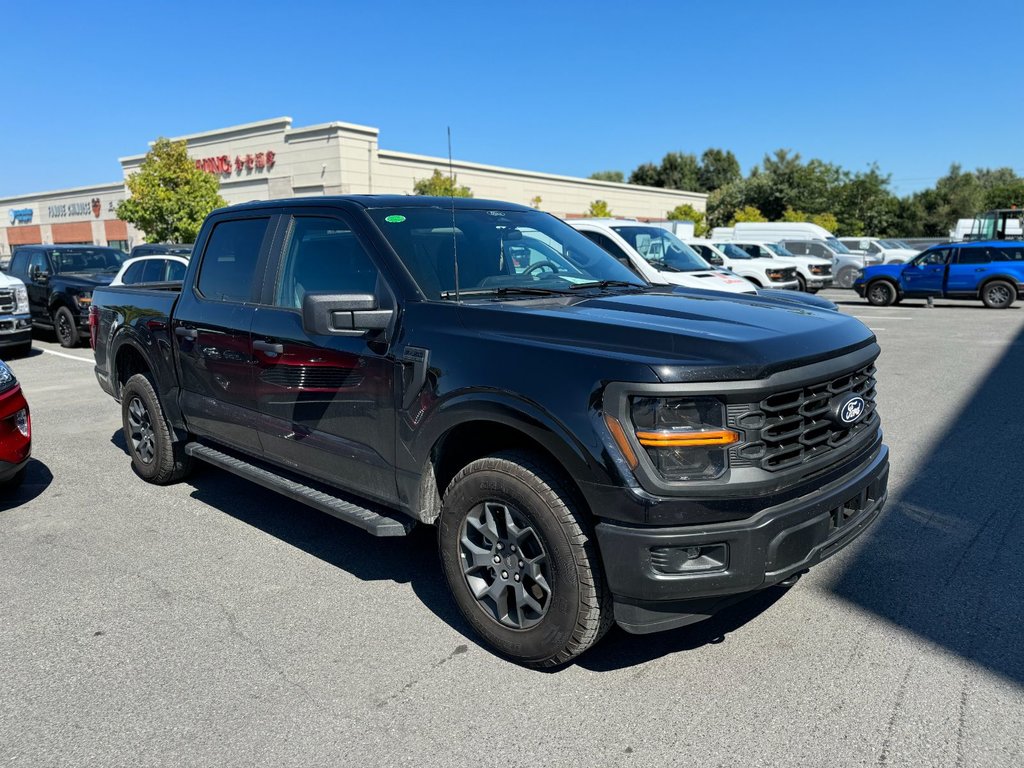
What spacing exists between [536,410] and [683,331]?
623mm

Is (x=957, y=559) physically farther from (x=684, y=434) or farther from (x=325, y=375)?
(x=325, y=375)

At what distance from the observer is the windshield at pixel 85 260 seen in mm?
14852

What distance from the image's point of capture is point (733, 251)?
2355 cm

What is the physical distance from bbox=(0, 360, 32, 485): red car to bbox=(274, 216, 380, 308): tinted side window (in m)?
2.26

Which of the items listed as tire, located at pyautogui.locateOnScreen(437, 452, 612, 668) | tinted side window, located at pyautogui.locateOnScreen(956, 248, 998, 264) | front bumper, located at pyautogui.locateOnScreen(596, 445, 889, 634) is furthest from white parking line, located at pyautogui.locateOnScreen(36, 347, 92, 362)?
tinted side window, located at pyautogui.locateOnScreen(956, 248, 998, 264)

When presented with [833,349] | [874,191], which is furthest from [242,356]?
[874,191]

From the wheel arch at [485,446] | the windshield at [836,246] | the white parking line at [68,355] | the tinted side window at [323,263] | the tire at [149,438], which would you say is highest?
the tinted side window at [323,263]

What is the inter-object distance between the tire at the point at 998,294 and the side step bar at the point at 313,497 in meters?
20.2

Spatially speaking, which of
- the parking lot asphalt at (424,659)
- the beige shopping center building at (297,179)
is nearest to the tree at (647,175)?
the beige shopping center building at (297,179)

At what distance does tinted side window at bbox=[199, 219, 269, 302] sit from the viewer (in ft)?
15.2

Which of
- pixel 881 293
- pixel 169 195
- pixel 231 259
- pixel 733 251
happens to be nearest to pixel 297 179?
pixel 169 195

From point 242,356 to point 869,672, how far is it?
345cm

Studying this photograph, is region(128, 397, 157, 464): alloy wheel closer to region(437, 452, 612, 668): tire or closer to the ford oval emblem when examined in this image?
region(437, 452, 612, 668): tire

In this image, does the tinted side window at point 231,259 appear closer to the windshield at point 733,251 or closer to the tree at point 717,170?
the windshield at point 733,251
